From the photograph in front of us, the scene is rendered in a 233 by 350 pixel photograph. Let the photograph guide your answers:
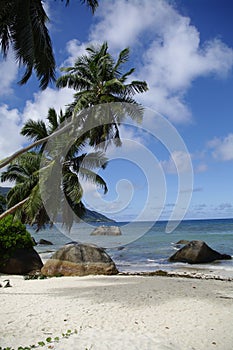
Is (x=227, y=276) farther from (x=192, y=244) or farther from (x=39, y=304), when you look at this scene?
(x=39, y=304)

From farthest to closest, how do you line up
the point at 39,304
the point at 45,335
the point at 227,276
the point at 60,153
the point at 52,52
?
the point at 60,153, the point at 227,276, the point at 52,52, the point at 39,304, the point at 45,335

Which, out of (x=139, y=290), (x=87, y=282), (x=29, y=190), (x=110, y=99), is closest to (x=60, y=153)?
(x=29, y=190)

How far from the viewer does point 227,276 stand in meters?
16.4

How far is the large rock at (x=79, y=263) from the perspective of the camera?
49.3ft

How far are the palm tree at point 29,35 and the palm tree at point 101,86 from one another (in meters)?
4.44

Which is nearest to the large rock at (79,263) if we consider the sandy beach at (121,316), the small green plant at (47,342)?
the sandy beach at (121,316)

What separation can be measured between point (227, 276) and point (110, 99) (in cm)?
1054

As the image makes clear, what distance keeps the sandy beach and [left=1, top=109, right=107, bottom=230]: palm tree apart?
694 centimetres

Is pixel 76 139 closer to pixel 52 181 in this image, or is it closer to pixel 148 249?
pixel 52 181

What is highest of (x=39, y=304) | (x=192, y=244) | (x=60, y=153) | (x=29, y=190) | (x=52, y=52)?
(x=52, y=52)

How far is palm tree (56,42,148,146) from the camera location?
51.1 feet

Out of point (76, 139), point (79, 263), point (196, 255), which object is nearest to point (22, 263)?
point (79, 263)

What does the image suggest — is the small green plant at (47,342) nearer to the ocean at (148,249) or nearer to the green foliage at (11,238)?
the green foliage at (11,238)

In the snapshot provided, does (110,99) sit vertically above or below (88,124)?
above
